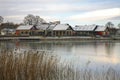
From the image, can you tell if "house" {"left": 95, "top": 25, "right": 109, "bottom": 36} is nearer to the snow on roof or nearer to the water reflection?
the snow on roof

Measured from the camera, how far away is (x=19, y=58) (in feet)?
41.4

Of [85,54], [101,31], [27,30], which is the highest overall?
[85,54]

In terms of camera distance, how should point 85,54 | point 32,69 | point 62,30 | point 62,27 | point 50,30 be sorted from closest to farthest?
point 32,69
point 85,54
point 62,30
point 62,27
point 50,30

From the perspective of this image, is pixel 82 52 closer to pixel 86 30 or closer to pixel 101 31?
pixel 86 30

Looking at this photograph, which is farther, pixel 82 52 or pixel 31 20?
pixel 31 20

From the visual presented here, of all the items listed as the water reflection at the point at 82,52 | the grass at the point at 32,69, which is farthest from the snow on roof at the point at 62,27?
the grass at the point at 32,69

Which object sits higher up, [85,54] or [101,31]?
[85,54]

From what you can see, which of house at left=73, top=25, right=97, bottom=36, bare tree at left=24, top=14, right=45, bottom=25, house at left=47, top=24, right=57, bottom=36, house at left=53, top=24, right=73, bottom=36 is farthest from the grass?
bare tree at left=24, top=14, right=45, bottom=25

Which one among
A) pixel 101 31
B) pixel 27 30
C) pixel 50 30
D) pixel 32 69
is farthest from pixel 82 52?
pixel 101 31

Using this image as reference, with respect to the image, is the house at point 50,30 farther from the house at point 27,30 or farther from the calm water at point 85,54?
the calm water at point 85,54

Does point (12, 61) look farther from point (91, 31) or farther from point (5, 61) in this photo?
point (91, 31)

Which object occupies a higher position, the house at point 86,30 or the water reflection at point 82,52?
the water reflection at point 82,52

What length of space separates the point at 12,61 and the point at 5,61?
0.32 metres

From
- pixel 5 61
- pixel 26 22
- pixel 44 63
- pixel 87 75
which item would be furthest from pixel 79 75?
pixel 26 22
